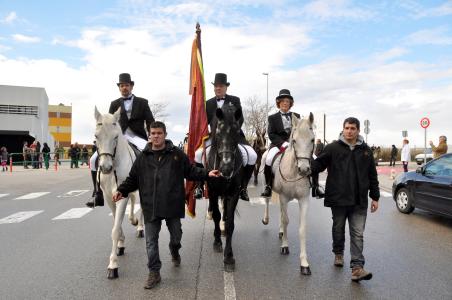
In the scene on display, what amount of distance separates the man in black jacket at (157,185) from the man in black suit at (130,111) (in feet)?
6.24

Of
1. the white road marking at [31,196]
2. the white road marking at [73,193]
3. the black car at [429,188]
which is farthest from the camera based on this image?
the white road marking at [73,193]

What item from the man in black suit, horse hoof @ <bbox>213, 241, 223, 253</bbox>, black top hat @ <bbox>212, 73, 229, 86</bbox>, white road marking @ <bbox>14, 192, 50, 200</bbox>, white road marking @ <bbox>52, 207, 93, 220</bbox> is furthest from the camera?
white road marking @ <bbox>14, 192, 50, 200</bbox>

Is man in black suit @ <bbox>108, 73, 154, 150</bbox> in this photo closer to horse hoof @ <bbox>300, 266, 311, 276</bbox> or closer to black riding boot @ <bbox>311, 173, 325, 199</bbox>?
Result: black riding boot @ <bbox>311, 173, 325, 199</bbox>

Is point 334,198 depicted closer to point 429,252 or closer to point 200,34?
point 429,252

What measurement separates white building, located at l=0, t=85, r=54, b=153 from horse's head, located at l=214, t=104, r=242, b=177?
129ft

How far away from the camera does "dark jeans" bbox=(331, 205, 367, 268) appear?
5.34 metres

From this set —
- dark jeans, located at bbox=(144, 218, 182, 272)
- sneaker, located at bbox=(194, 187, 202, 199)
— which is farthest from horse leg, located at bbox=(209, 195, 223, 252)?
dark jeans, located at bbox=(144, 218, 182, 272)

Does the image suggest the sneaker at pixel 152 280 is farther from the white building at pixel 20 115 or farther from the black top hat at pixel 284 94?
the white building at pixel 20 115

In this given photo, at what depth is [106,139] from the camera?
214 inches

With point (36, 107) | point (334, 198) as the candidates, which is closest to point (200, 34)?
point (334, 198)

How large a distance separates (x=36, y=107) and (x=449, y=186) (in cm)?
4408

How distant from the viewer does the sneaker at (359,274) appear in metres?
5.03

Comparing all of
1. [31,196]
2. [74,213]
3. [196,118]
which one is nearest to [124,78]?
[196,118]

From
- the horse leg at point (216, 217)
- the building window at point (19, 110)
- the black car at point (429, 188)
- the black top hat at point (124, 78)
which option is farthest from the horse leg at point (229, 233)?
the building window at point (19, 110)
